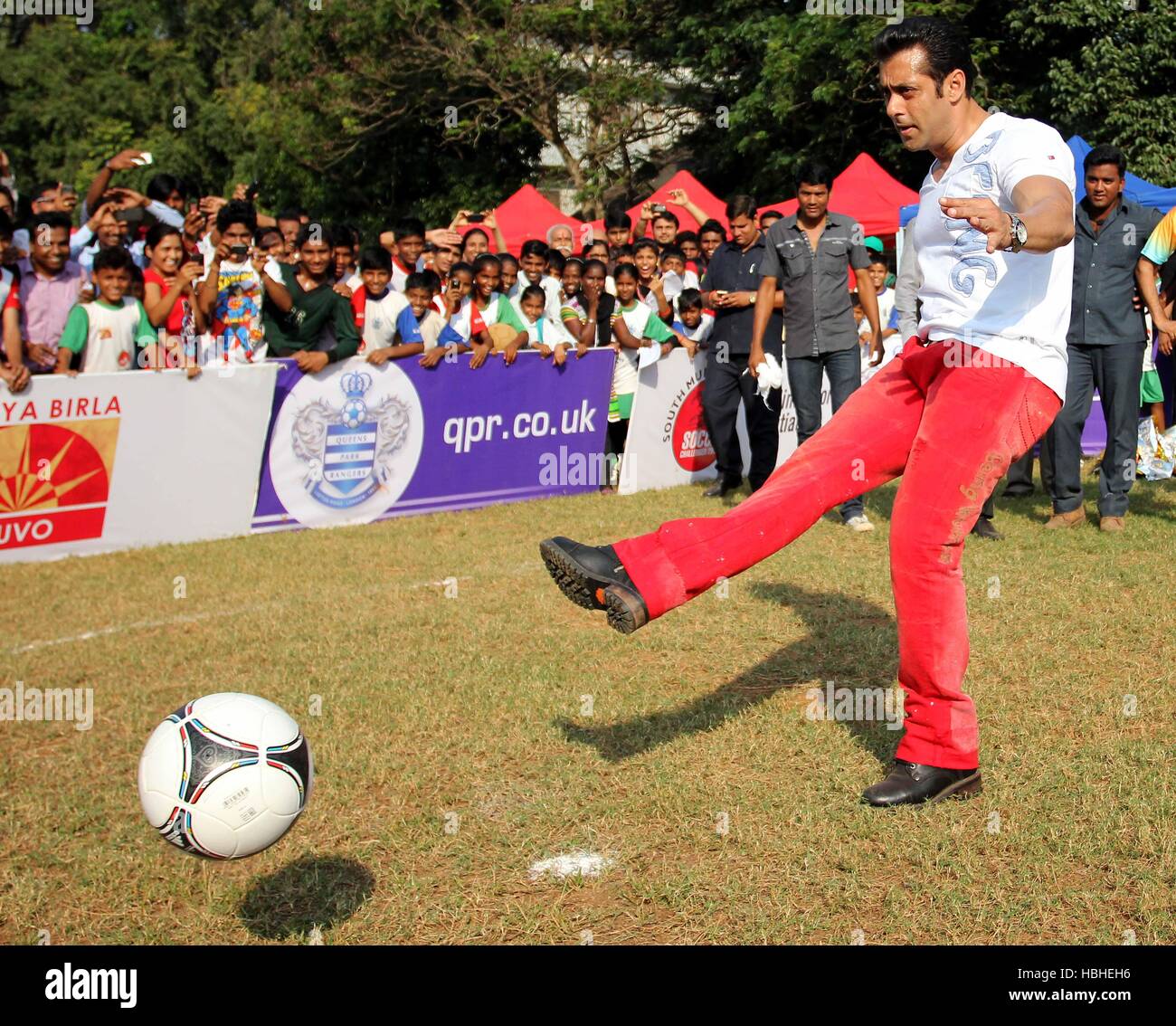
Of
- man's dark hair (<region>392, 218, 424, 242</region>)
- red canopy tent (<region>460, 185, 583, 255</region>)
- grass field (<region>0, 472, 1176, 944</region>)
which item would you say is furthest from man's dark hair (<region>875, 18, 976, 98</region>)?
Answer: red canopy tent (<region>460, 185, 583, 255</region>)

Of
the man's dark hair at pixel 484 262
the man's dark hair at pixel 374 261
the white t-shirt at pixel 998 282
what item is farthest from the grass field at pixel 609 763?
the man's dark hair at pixel 484 262

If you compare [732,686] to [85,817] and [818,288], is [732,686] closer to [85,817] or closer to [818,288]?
[85,817]

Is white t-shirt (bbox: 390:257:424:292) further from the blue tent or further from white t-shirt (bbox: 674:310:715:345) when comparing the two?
the blue tent

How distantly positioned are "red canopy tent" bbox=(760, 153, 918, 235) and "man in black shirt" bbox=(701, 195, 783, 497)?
7.97 m

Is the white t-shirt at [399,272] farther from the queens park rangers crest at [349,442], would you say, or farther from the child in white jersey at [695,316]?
the child in white jersey at [695,316]

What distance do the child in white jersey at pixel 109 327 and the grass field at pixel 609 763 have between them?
1.95 metres

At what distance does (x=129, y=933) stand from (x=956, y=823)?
2525 mm

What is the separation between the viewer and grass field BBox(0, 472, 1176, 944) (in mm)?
3467

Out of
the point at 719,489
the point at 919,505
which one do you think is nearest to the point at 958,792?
the point at 919,505

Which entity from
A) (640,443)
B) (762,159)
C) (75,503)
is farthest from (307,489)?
(762,159)

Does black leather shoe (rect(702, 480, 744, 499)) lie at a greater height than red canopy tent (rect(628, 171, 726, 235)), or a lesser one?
lesser

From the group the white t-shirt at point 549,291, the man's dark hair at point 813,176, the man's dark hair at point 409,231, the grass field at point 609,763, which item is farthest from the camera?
the man's dark hair at point 409,231

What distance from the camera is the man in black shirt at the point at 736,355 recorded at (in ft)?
32.6

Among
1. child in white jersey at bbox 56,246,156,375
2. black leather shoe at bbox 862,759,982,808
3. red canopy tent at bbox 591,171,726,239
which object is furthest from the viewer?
red canopy tent at bbox 591,171,726,239
